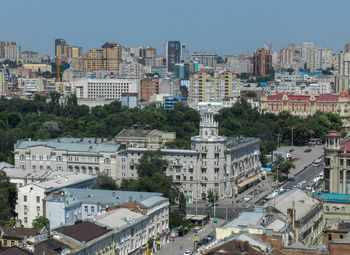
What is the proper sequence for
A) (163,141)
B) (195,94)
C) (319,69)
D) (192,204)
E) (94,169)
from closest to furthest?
(192,204) < (94,169) < (163,141) < (195,94) < (319,69)

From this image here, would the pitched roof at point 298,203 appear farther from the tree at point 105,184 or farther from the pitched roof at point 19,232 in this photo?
the tree at point 105,184

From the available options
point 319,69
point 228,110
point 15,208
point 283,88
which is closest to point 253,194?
point 15,208

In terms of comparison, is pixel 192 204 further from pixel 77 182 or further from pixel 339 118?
pixel 339 118

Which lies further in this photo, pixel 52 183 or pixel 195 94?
pixel 195 94

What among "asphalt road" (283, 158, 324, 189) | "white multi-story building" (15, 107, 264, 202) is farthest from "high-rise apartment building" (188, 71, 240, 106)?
"white multi-story building" (15, 107, 264, 202)

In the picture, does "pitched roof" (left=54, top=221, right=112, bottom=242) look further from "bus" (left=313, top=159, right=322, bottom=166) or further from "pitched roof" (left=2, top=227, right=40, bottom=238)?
"bus" (left=313, top=159, right=322, bottom=166)

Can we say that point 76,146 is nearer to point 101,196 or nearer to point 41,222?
point 101,196

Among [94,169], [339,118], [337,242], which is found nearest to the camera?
[337,242]
